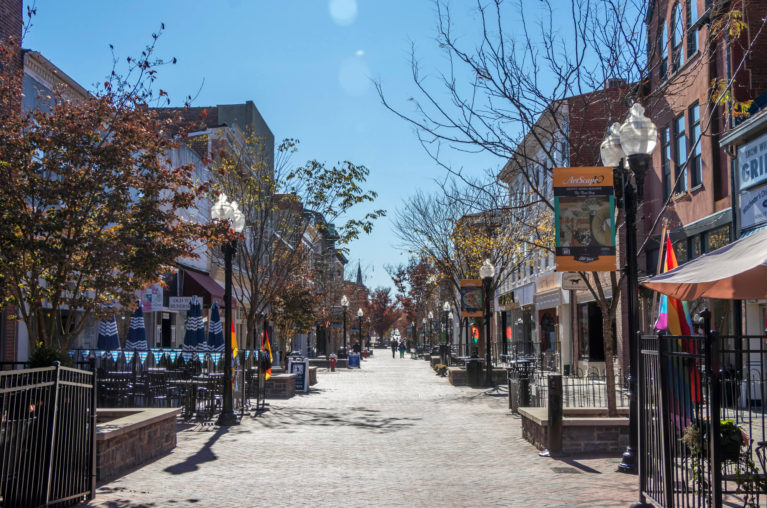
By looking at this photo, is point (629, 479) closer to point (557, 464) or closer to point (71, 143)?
point (557, 464)

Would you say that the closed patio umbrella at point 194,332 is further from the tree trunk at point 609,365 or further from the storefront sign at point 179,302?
the tree trunk at point 609,365

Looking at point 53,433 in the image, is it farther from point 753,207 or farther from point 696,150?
point 696,150

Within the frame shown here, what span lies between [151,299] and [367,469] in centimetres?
1921

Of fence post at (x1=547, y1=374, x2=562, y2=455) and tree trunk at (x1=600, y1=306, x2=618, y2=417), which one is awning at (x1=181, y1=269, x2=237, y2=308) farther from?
fence post at (x1=547, y1=374, x2=562, y2=455)

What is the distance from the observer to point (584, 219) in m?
11.2

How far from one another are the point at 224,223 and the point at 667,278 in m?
7.63

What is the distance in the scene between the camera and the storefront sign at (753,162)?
1653cm

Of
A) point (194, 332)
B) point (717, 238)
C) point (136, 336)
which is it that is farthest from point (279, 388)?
point (717, 238)

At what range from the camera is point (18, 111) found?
38.4 feet

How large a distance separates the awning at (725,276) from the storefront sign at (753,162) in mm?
9694

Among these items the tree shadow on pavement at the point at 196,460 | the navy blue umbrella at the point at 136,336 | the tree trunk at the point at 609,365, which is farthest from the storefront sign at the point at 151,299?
the tree trunk at the point at 609,365

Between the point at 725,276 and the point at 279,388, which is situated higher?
the point at 725,276

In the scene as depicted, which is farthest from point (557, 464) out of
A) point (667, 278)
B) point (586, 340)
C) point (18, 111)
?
point (586, 340)

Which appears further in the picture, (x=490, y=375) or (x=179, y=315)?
(x=179, y=315)
